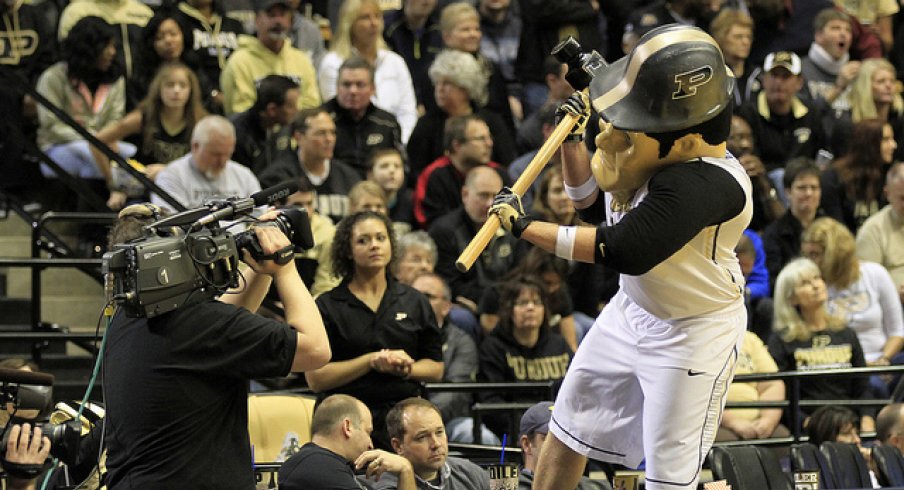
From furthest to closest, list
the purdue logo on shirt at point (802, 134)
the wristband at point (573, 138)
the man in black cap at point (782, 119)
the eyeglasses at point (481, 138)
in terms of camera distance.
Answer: the purdue logo on shirt at point (802, 134)
the man in black cap at point (782, 119)
the eyeglasses at point (481, 138)
the wristband at point (573, 138)

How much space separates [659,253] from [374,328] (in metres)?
2.58

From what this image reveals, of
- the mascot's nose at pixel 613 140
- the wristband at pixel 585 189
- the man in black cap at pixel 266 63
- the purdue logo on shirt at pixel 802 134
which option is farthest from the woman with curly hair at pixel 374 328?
the purdue logo on shirt at pixel 802 134

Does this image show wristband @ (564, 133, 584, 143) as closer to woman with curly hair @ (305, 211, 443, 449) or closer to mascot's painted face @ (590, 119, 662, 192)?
mascot's painted face @ (590, 119, 662, 192)

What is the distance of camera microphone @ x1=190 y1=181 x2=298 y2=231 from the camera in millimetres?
4715

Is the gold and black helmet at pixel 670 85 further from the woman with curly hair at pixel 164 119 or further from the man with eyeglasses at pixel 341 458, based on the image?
the woman with curly hair at pixel 164 119

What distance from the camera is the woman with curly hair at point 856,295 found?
9.16 meters

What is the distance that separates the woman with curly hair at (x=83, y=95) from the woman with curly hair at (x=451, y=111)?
6.47ft

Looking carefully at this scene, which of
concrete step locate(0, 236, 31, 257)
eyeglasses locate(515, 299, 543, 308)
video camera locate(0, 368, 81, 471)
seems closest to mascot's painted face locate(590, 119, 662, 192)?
video camera locate(0, 368, 81, 471)

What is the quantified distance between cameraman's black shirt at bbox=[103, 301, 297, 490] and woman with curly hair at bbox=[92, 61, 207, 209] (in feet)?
15.4

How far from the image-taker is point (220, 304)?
471 centimetres

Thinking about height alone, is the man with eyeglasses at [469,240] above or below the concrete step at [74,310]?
above

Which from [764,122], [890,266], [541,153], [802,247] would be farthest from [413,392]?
[764,122]

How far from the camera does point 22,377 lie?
206 inches

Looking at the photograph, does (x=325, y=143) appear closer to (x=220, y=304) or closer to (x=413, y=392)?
(x=413, y=392)
